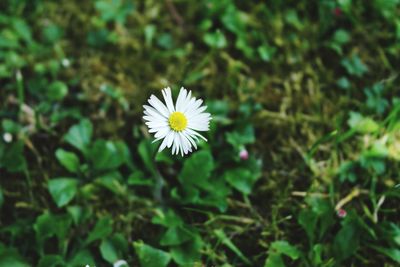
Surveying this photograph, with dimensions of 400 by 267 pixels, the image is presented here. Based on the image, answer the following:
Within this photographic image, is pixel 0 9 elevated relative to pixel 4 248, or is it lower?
elevated

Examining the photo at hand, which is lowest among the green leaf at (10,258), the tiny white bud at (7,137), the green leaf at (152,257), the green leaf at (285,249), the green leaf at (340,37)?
A: the green leaf at (285,249)

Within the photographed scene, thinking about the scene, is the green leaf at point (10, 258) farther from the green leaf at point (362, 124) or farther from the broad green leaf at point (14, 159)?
the green leaf at point (362, 124)

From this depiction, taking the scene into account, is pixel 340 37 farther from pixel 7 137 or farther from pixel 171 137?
pixel 7 137

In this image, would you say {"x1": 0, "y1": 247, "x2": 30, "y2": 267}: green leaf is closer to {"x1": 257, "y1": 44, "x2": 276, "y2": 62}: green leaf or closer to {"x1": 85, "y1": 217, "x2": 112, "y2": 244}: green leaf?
{"x1": 85, "y1": 217, "x2": 112, "y2": 244}: green leaf

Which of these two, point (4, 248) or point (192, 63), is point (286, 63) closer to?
point (192, 63)

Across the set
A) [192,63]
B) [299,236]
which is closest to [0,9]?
[192,63]

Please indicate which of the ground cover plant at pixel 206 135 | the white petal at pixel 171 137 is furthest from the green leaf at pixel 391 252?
the white petal at pixel 171 137
